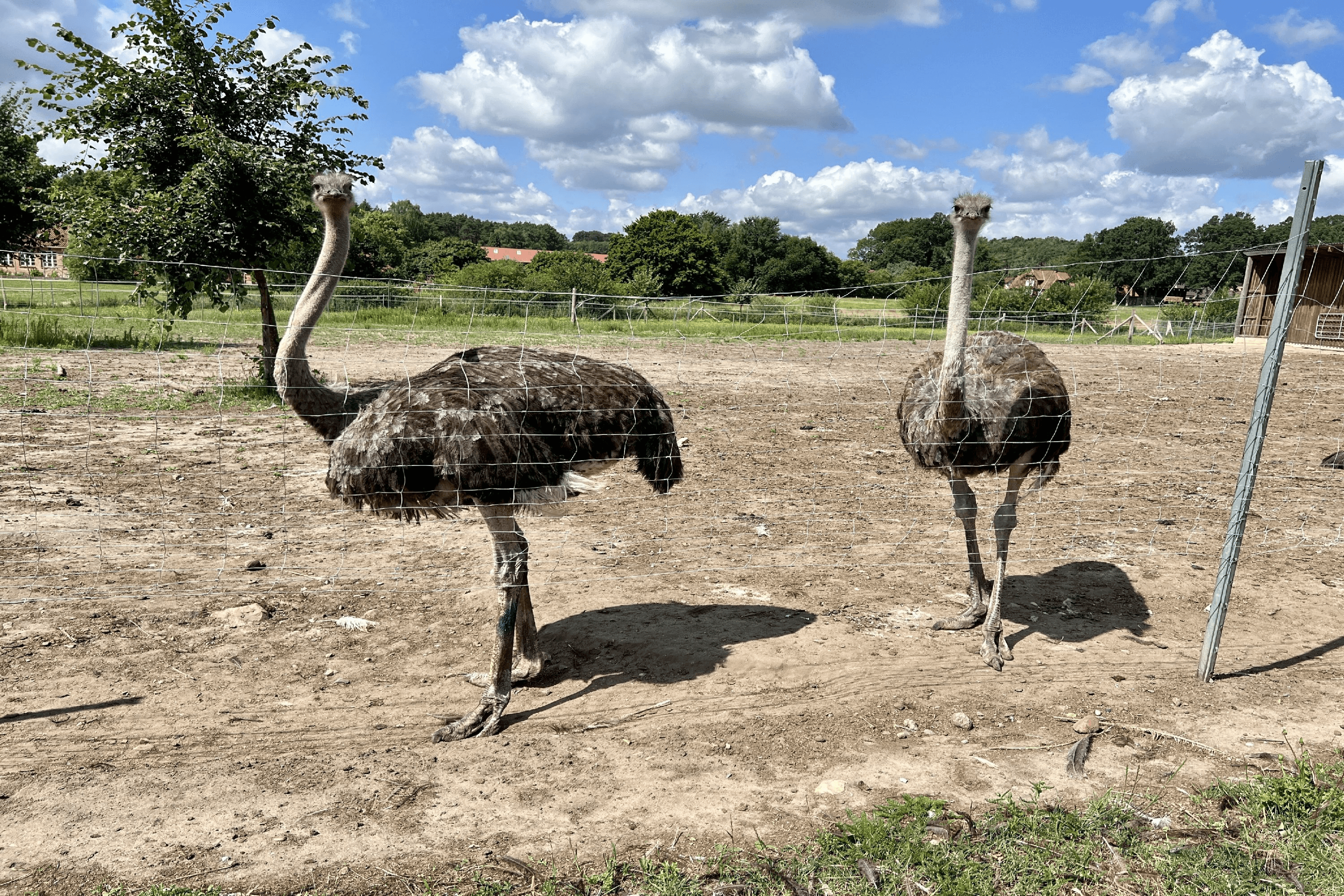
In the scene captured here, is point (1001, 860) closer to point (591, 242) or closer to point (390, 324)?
point (390, 324)

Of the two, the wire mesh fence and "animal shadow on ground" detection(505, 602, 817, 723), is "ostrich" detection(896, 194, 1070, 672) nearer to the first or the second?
the wire mesh fence

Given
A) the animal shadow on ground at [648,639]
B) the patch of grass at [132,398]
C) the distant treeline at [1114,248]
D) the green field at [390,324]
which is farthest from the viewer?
the distant treeline at [1114,248]

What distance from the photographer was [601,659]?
4.58 meters

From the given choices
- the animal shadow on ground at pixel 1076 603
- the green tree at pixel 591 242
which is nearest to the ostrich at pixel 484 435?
the animal shadow on ground at pixel 1076 603

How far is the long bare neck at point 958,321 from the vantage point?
429 cm

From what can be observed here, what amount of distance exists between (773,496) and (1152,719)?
378 cm

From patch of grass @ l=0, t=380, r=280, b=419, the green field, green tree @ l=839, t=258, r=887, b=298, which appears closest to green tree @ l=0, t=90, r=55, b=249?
the green field

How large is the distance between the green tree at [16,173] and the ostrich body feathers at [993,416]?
20514mm

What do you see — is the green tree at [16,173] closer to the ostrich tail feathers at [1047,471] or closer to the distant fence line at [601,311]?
the distant fence line at [601,311]

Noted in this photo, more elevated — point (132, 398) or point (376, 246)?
point (376, 246)

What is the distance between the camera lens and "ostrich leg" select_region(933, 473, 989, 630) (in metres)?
4.94

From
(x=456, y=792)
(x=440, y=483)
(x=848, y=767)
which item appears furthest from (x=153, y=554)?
(x=848, y=767)

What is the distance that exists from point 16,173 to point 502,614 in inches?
843

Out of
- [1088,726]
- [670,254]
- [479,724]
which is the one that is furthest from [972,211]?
[670,254]
